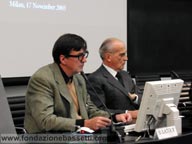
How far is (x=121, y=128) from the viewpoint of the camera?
2.16 m

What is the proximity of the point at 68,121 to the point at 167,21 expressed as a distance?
3.27 meters

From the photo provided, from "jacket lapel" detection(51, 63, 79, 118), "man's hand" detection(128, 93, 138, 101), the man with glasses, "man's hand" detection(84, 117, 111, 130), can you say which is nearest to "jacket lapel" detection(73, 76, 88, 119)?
Result: the man with glasses

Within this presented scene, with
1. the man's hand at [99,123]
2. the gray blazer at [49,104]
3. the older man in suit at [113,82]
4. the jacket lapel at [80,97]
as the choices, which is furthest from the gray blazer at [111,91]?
the man's hand at [99,123]

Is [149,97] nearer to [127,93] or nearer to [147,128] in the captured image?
[147,128]

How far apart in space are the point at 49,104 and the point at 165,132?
2.24 ft

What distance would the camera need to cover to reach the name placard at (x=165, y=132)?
2.02 m

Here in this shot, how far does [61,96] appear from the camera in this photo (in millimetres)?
2365

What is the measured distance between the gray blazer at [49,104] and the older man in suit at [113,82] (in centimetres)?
44

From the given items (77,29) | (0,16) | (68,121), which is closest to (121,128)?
(68,121)

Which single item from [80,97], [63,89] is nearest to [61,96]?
[63,89]

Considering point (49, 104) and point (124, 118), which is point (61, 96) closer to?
point (49, 104)

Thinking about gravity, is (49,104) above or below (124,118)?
above

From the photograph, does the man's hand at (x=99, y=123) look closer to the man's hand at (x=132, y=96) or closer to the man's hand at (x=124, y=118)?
the man's hand at (x=124, y=118)

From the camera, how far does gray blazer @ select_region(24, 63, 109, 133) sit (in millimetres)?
2191
